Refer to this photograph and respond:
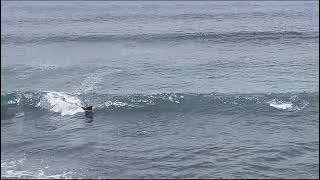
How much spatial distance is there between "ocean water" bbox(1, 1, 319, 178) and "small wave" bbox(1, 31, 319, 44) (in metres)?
0.37

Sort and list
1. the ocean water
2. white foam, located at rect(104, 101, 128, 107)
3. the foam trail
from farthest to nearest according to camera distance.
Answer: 1. white foam, located at rect(104, 101, 128, 107)
2. the foam trail
3. the ocean water

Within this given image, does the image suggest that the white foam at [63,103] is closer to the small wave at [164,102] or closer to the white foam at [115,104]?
the small wave at [164,102]

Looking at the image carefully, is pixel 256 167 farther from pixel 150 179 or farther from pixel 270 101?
pixel 270 101

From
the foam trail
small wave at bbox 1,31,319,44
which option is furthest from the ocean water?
small wave at bbox 1,31,319,44

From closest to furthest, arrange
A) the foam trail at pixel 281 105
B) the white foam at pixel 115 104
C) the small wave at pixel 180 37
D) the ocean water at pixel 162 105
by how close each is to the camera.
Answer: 1. the ocean water at pixel 162 105
2. the foam trail at pixel 281 105
3. the white foam at pixel 115 104
4. the small wave at pixel 180 37

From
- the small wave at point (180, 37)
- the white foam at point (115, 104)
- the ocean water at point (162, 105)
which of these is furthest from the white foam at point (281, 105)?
the small wave at point (180, 37)

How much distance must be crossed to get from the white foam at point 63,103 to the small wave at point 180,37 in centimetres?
6148

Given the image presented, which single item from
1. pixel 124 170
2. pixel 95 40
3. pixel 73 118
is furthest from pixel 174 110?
pixel 95 40

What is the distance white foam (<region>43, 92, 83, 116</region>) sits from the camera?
89.3 meters

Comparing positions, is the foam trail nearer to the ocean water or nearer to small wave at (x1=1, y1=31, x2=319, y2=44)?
the ocean water

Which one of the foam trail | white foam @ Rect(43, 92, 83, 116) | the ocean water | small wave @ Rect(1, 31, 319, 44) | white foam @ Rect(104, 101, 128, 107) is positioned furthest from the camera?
small wave @ Rect(1, 31, 319, 44)

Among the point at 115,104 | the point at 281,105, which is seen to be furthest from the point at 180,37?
the point at 281,105

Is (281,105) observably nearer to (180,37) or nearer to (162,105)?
(162,105)

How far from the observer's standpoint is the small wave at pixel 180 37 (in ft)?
506
